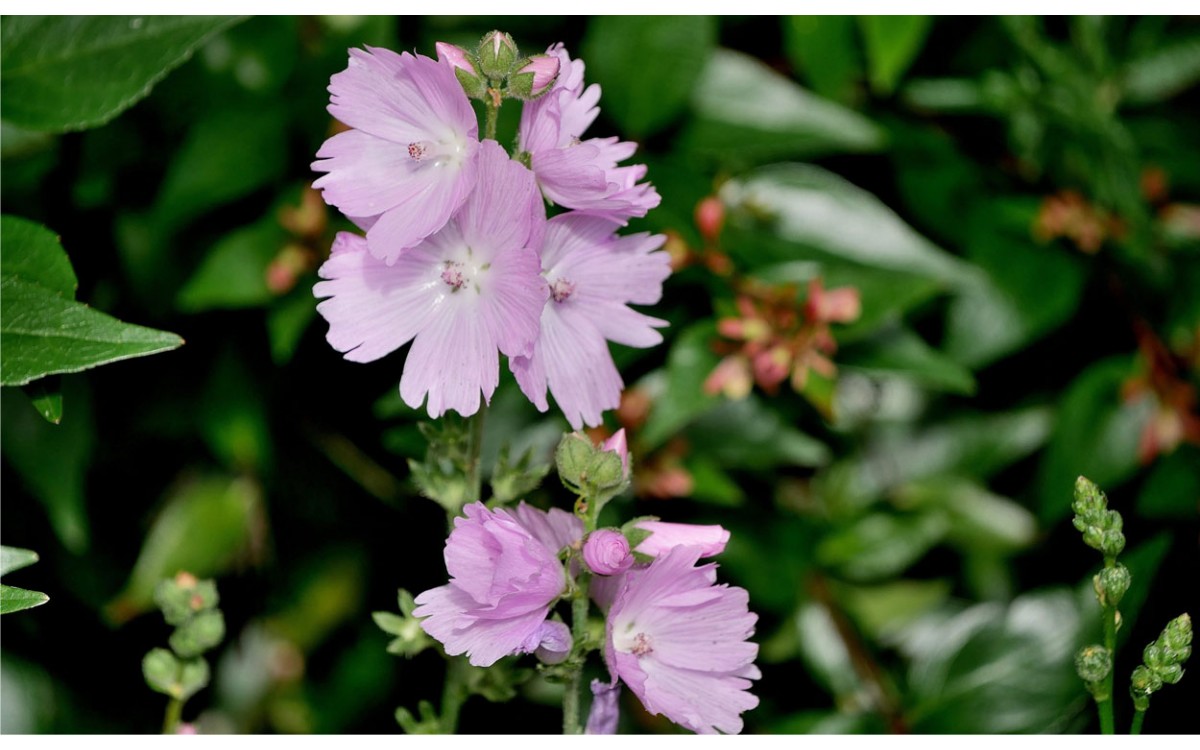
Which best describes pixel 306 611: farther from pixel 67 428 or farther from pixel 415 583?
pixel 67 428

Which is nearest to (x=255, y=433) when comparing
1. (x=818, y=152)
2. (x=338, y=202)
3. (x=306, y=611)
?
(x=306, y=611)

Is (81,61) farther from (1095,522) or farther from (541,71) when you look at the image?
(1095,522)

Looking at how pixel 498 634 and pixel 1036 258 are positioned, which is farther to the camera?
pixel 1036 258

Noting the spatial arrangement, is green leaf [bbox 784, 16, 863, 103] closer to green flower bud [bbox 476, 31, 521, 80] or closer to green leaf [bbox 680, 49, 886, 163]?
green leaf [bbox 680, 49, 886, 163]

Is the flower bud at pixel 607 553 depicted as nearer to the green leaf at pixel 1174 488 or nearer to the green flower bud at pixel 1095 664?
the green flower bud at pixel 1095 664

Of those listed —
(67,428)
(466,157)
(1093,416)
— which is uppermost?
(466,157)

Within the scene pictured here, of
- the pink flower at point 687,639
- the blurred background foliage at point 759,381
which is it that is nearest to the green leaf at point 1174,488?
the blurred background foliage at point 759,381

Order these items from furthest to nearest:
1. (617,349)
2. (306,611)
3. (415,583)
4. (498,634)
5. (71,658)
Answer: (306,611)
(71,658)
(415,583)
(617,349)
(498,634)
